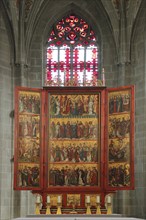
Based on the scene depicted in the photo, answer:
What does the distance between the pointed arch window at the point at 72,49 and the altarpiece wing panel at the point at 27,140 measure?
4.86 metres

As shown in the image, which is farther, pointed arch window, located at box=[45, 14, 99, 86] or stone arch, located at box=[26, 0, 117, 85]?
pointed arch window, located at box=[45, 14, 99, 86]

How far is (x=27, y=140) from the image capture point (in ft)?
84.8

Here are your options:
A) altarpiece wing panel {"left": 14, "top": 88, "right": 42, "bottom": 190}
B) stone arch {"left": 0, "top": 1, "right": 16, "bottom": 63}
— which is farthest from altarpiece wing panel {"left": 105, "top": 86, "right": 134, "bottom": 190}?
stone arch {"left": 0, "top": 1, "right": 16, "bottom": 63}

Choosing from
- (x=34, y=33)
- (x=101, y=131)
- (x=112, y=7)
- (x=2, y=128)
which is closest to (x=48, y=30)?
(x=34, y=33)

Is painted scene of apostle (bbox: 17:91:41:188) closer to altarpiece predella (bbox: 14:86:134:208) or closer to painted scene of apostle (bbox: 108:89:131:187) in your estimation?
altarpiece predella (bbox: 14:86:134:208)

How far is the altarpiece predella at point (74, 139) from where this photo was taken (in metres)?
25.7

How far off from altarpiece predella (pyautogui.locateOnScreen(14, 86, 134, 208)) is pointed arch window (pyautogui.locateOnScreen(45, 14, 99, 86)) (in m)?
4.53

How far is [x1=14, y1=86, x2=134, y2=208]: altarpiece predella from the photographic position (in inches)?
1010

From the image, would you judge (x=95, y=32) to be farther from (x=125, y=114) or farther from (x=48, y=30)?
(x=125, y=114)

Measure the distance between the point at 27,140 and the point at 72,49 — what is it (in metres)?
7.02

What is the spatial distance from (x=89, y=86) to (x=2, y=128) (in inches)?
199

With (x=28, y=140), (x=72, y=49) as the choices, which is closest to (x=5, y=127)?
(x=28, y=140)

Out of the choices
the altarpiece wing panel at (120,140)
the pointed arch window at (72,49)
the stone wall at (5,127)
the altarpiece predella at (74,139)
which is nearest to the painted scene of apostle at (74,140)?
the altarpiece predella at (74,139)

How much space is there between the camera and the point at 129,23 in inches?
1191
